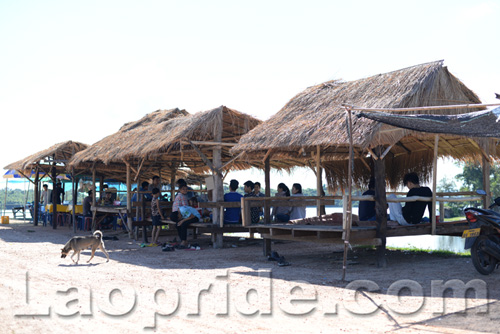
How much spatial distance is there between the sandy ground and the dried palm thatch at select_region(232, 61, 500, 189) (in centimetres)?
205

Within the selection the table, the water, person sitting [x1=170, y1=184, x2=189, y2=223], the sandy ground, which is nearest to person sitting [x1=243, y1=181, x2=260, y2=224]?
person sitting [x1=170, y1=184, x2=189, y2=223]

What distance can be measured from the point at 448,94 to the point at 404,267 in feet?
9.86

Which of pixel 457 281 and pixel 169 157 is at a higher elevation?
pixel 169 157

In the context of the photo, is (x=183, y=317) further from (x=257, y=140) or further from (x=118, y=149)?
(x=118, y=149)

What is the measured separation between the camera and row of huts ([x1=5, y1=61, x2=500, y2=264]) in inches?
311

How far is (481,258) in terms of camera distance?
6898 millimetres

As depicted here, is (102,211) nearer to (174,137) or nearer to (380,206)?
(174,137)

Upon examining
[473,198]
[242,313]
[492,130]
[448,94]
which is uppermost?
[448,94]

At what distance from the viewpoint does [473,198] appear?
9.26 metres

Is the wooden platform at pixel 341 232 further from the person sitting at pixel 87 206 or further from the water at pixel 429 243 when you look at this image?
the person sitting at pixel 87 206

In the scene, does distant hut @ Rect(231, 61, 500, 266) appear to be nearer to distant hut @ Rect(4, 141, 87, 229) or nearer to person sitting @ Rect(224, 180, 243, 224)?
person sitting @ Rect(224, 180, 243, 224)

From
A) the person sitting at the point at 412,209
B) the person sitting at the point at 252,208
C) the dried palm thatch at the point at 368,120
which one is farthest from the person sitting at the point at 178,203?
the person sitting at the point at 412,209

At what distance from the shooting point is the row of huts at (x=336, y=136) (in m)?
7.91

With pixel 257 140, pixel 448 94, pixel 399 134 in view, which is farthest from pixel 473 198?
pixel 257 140
